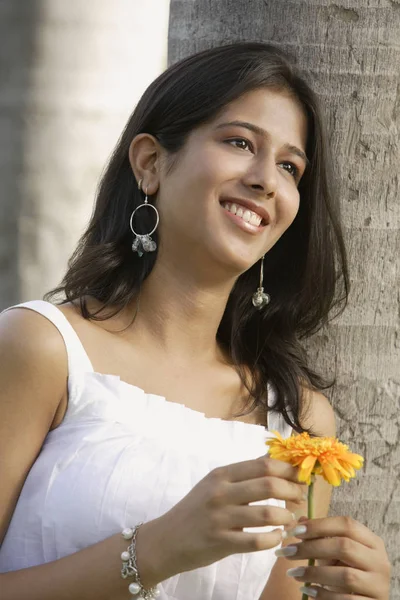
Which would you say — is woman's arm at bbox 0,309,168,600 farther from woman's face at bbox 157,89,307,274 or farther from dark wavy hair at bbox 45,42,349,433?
woman's face at bbox 157,89,307,274

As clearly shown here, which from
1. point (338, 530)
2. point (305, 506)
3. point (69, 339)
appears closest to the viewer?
point (338, 530)

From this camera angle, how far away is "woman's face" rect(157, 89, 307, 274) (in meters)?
3.13

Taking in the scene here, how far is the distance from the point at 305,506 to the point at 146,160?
116 centimetres

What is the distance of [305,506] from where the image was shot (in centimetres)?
334

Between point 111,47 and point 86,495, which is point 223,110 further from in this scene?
point 111,47

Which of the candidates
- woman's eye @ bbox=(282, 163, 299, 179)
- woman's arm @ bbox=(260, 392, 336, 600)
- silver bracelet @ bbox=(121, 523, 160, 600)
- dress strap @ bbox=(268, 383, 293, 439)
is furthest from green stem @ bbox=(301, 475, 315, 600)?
woman's eye @ bbox=(282, 163, 299, 179)

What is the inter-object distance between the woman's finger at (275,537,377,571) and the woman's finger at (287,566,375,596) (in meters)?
0.02

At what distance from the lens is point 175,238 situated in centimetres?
326

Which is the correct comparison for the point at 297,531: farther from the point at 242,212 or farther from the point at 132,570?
the point at 242,212

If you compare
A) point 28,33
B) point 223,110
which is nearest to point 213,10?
point 223,110

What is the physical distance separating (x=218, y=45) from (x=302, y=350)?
100 centimetres

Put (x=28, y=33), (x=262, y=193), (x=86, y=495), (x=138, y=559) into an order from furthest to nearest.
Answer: (x=28, y=33) < (x=262, y=193) < (x=86, y=495) < (x=138, y=559)

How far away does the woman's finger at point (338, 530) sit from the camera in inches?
95.1

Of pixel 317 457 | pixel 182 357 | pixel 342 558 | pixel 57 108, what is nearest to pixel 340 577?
pixel 342 558
